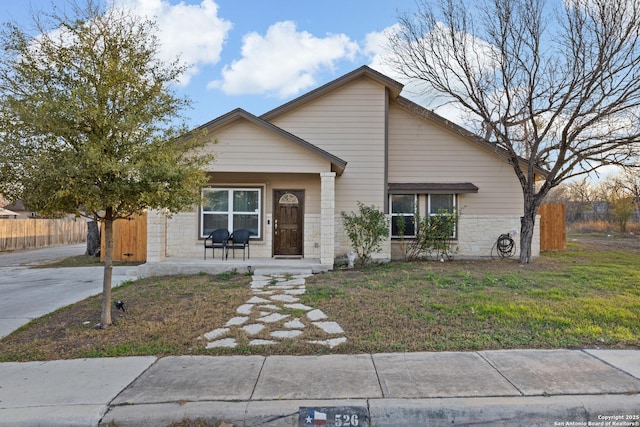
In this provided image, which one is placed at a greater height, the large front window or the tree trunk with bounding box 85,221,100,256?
the large front window

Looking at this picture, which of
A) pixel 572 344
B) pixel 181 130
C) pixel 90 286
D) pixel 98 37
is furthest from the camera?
pixel 90 286

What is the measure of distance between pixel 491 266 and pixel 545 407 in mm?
8700

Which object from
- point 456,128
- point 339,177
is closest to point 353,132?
point 339,177

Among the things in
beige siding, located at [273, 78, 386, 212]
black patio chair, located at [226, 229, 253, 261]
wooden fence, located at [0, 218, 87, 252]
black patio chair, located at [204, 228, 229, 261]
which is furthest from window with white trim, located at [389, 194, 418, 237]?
wooden fence, located at [0, 218, 87, 252]

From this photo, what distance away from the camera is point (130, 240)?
14.8 metres

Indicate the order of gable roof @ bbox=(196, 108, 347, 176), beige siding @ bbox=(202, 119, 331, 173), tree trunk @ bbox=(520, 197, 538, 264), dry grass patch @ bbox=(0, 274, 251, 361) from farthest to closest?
1. tree trunk @ bbox=(520, 197, 538, 264)
2. beige siding @ bbox=(202, 119, 331, 173)
3. gable roof @ bbox=(196, 108, 347, 176)
4. dry grass patch @ bbox=(0, 274, 251, 361)

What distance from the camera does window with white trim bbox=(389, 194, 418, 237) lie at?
13.5 m

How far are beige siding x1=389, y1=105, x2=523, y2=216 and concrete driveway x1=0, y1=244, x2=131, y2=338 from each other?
9.40 m

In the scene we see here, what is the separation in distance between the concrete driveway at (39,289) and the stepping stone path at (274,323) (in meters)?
3.28

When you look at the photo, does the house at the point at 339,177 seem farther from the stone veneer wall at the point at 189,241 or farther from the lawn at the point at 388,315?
the lawn at the point at 388,315

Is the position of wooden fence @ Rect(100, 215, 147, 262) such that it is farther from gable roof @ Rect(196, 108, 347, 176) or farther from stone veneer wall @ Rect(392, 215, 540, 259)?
stone veneer wall @ Rect(392, 215, 540, 259)

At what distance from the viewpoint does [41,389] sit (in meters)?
3.83

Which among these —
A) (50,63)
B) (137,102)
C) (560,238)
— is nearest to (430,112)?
(560,238)

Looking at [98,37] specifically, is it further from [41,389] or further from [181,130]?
[41,389]
